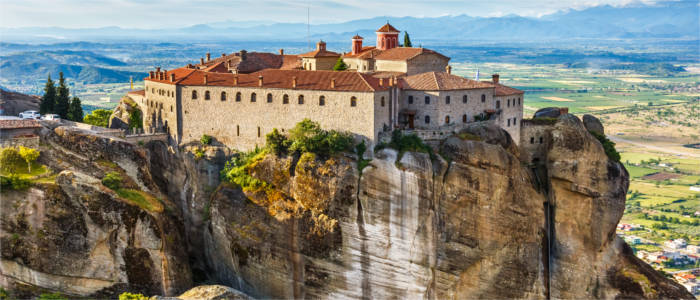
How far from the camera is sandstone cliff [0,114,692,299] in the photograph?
50.8 meters

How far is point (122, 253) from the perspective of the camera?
51.6m

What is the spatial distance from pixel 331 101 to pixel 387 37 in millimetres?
17486

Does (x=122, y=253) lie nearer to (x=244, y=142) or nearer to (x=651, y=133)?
(x=244, y=142)

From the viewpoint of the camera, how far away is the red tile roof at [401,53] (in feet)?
207

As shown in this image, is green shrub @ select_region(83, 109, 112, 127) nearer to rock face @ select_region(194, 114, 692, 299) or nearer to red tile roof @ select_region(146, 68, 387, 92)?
red tile roof @ select_region(146, 68, 387, 92)

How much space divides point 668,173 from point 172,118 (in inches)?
4332

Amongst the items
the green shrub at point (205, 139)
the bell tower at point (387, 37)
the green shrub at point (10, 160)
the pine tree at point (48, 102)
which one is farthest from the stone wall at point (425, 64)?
the pine tree at point (48, 102)

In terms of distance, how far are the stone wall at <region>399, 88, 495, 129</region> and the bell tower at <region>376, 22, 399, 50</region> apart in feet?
46.0

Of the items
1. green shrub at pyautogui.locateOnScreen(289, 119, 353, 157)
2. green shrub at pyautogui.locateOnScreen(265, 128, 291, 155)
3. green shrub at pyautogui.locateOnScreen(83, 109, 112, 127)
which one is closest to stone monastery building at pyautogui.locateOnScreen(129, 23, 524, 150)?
green shrub at pyautogui.locateOnScreen(289, 119, 353, 157)

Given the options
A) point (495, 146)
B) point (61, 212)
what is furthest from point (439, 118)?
point (61, 212)

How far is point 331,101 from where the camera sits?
181 feet

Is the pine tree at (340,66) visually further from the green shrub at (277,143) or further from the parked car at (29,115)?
the parked car at (29,115)

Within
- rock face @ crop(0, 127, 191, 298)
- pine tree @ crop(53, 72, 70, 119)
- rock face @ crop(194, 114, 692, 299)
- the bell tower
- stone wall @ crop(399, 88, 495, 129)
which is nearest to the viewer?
rock face @ crop(0, 127, 191, 298)

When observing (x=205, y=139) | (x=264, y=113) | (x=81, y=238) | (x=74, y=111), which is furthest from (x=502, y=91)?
(x=74, y=111)
